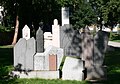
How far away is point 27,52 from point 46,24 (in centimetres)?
3842

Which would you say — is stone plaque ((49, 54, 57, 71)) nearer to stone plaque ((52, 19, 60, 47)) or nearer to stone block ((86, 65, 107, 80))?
stone block ((86, 65, 107, 80))

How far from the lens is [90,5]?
192 ft

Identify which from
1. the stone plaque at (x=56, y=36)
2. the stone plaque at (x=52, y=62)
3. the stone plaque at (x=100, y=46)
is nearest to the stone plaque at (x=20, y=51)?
the stone plaque at (x=52, y=62)

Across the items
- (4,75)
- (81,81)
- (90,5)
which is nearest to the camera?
(81,81)

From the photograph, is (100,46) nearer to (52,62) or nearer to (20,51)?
(52,62)

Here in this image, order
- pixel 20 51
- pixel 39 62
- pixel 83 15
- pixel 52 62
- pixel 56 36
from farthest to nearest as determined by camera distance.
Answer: pixel 83 15 → pixel 56 36 → pixel 20 51 → pixel 39 62 → pixel 52 62

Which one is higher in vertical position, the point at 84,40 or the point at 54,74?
the point at 84,40

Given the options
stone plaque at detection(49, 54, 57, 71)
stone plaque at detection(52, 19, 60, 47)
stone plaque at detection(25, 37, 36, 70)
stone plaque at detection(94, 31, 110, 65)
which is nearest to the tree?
stone plaque at detection(52, 19, 60, 47)

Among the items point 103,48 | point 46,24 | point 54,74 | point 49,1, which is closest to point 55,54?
point 54,74

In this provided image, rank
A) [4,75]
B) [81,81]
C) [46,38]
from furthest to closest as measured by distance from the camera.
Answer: [46,38]
[4,75]
[81,81]

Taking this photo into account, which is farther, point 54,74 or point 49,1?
point 49,1

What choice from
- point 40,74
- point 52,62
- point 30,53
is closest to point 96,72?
point 52,62

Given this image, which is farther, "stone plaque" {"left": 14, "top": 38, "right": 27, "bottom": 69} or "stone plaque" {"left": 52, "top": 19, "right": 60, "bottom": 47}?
"stone plaque" {"left": 52, "top": 19, "right": 60, "bottom": 47}

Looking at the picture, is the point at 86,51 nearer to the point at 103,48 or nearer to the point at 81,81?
the point at 103,48
